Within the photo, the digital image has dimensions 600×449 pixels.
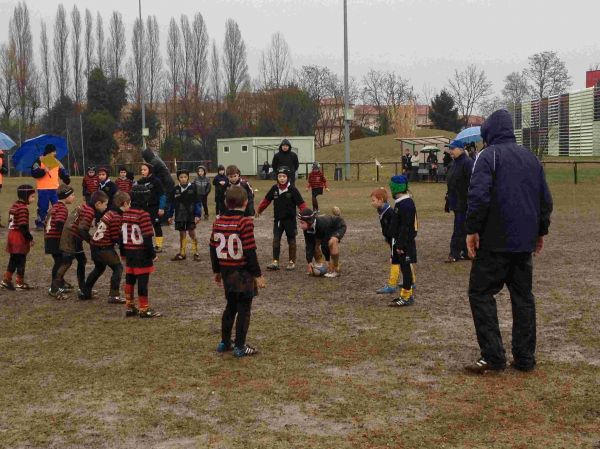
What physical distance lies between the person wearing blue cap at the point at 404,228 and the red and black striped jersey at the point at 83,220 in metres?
3.87

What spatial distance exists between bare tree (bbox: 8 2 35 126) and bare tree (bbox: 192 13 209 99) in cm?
1529

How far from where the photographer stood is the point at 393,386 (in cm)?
601

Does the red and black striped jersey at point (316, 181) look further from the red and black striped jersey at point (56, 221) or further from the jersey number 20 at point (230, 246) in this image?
the jersey number 20 at point (230, 246)

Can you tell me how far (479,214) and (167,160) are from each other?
6146 cm

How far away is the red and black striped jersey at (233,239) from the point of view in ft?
Result: 22.6

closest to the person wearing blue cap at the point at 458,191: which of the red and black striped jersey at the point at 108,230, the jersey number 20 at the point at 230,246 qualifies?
the red and black striped jersey at the point at 108,230

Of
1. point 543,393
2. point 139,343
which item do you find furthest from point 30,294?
point 543,393

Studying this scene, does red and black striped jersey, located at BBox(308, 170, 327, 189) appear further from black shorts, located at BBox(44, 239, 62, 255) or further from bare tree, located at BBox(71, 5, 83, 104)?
bare tree, located at BBox(71, 5, 83, 104)

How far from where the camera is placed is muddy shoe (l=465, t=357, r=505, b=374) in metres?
6.27

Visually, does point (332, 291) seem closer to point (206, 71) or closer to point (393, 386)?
point (393, 386)

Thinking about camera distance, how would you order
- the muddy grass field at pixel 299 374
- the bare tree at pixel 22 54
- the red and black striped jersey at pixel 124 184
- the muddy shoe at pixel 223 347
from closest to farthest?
1. the muddy grass field at pixel 299 374
2. the muddy shoe at pixel 223 347
3. the red and black striped jersey at pixel 124 184
4. the bare tree at pixel 22 54

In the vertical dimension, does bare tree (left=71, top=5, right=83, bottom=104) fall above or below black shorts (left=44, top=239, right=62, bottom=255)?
above

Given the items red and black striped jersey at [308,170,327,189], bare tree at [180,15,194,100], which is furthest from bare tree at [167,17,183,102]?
red and black striped jersey at [308,170,327,189]

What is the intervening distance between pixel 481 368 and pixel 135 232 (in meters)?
4.28
